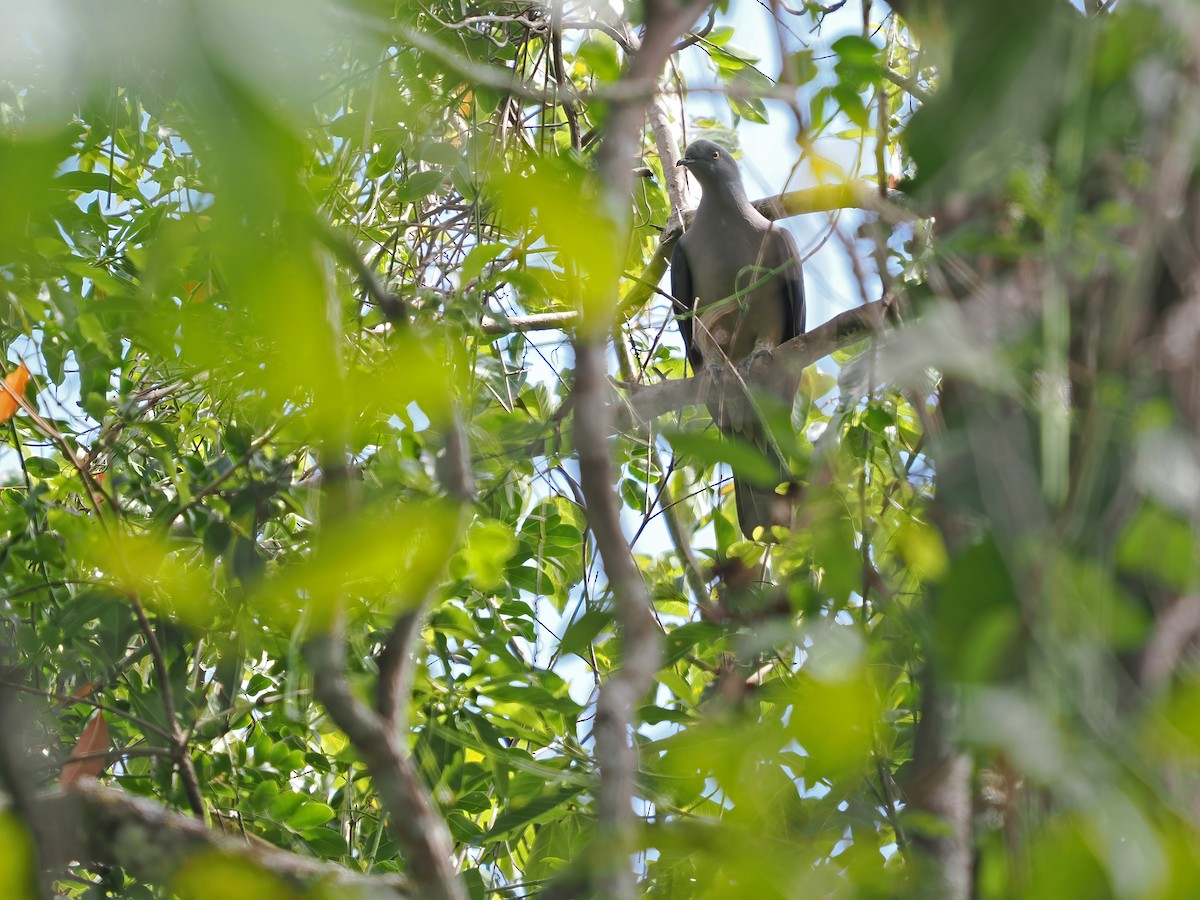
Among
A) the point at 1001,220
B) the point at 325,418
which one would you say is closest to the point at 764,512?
the point at 1001,220

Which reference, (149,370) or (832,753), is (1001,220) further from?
(149,370)

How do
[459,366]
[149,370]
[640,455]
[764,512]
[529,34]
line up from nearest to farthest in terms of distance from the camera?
[459,366], [149,370], [529,34], [640,455], [764,512]

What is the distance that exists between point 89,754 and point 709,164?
3.15 metres

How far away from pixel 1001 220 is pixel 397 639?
618mm

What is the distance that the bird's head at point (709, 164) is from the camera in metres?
3.71

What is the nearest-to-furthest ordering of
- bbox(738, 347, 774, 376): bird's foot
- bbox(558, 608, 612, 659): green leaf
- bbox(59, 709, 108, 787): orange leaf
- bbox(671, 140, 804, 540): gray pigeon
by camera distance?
bbox(558, 608, 612, 659): green leaf < bbox(59, 709, 108, 787): orange leaf < bbox(738, 347, 774, 376): bird's foot < bbox(671, 140, 804, 540): gray pigeon

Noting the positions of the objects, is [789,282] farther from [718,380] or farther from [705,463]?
[705,463]

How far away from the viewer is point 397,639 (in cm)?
61

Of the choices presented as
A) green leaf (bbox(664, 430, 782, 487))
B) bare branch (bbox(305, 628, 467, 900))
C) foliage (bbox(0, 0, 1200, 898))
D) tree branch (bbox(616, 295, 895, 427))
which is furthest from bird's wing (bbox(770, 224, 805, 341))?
bare branch (bbox(305, 628, 467, 900))

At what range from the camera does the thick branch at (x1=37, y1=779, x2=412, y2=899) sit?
74cm

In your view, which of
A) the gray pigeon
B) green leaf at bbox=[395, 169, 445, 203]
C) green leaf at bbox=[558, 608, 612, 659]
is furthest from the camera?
the gray pigeon

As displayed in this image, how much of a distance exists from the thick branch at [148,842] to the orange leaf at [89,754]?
3.0 inches

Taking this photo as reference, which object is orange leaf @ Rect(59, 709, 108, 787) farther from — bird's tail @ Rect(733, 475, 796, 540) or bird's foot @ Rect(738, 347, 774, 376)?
bird's foot @ Rect(738, 347, 774, 376)

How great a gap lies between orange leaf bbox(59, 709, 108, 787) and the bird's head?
288cm
